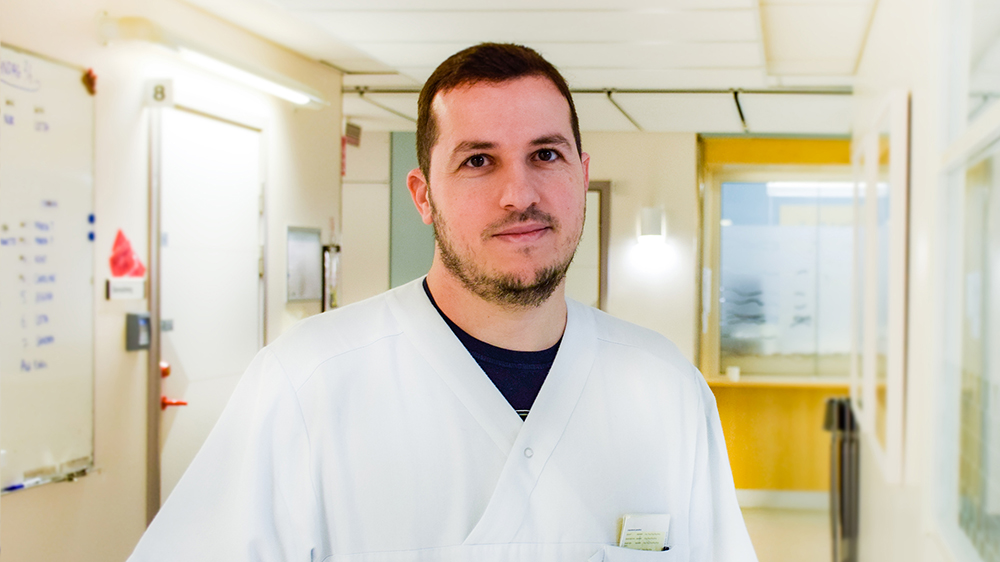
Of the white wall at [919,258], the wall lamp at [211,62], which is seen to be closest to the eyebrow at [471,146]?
the white wall at [919,258]

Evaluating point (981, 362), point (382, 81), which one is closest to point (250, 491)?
point (981, 362)

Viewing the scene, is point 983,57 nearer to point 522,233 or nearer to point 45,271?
point 522,233

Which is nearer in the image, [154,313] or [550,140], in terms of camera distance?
[550,140]

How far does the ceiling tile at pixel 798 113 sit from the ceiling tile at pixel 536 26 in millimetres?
851

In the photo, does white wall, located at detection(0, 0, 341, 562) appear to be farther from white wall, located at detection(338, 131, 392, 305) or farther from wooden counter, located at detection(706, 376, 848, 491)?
wooden counter, located at detection(706, 376, 848, 491)

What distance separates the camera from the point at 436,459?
0.64 m

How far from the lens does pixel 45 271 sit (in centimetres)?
129

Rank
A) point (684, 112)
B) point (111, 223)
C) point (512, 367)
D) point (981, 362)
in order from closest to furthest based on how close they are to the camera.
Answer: point (512, 367), point (981, 362), point (111, 223), point (684, 112)

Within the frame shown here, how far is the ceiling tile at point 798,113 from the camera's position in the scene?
2668 mm

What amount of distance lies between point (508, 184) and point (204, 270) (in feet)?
4.27

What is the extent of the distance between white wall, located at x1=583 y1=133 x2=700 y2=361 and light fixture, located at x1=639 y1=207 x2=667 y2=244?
1.2 inches

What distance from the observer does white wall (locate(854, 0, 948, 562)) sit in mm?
1044

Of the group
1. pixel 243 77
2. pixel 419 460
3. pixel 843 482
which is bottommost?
pixel 843 482

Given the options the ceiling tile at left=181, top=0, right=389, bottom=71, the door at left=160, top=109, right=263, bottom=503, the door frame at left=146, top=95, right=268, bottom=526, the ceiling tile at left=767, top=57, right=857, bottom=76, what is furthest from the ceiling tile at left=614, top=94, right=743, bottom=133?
the door frame at left=146, top=95, right=268, bottom=526
